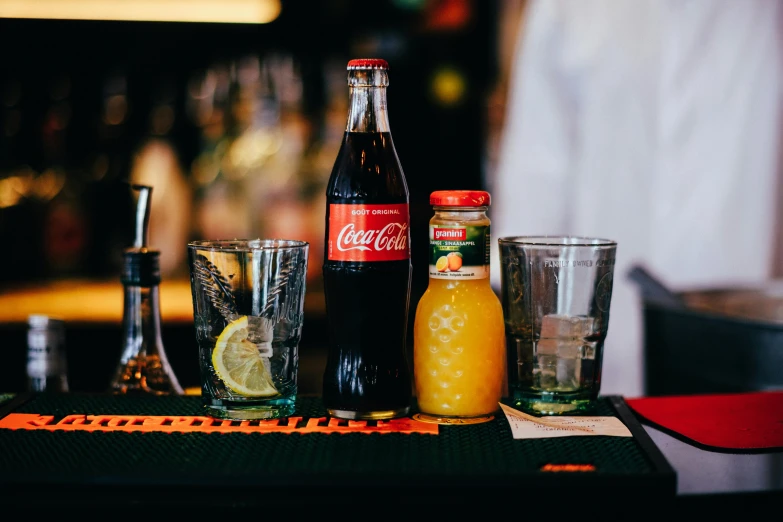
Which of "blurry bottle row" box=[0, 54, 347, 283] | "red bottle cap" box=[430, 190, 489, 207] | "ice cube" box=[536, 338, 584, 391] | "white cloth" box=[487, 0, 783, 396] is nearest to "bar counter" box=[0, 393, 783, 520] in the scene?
"ice cube" box=[536, 338, 584, 391]

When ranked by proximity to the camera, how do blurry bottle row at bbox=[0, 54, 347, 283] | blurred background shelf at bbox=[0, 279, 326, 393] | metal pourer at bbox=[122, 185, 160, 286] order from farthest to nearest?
blurry bottle row at bbox=[0, 54, 347, 283]
blurred background shelf at bbox=[0, 279, 326, 393]
metal pourer at bbox=[122, 185, 160, 286]

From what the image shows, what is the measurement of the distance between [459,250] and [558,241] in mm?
134

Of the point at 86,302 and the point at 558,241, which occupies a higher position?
the point at 558,241

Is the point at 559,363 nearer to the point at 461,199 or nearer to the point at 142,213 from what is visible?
the point at 461,199

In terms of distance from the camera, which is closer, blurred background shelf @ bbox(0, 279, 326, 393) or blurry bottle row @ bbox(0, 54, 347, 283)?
blurred background shelf @ bbox(0, 279, 326, 393)

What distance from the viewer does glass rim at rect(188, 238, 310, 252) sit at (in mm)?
800

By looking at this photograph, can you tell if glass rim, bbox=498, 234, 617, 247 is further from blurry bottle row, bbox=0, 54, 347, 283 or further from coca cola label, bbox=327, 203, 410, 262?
blurry bottle row, bbox=0, 54, 347, 283

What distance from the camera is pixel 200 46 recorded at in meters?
2.51

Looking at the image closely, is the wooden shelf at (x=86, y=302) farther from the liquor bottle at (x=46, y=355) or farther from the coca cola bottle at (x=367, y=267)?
the coca cola bottle at (x=367, y=267)

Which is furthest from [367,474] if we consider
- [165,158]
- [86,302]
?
[165,158]

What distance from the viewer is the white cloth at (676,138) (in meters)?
2.05

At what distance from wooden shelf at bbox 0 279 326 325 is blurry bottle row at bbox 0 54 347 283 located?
5 cm

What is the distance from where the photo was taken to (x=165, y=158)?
2566mm

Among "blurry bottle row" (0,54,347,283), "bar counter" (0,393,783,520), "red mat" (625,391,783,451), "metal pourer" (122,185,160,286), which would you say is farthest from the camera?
"blurry bottle row" (0,54,347,283)
